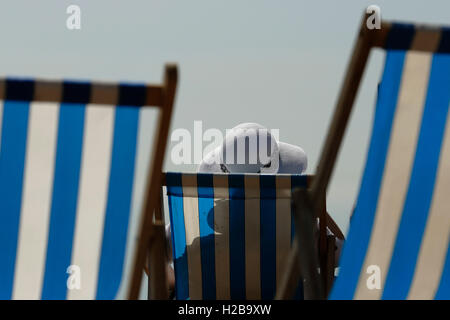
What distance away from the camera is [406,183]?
2379 mm

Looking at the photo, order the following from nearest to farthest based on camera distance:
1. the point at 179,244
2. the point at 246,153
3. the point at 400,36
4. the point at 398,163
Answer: the point at 400,36, the point at 398,163, the point at 179,244, the point at 246,153

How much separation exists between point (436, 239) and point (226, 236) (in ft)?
4.63

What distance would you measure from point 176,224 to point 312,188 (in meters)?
1.51

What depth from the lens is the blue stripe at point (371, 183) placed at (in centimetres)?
231

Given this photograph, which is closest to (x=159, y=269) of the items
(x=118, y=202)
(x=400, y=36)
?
(x=118, y=202)

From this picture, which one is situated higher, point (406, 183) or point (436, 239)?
point (406, 183)

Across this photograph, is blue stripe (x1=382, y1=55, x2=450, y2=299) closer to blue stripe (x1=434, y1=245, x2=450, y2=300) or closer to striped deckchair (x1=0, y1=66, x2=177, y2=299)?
blue stripe (x1=434, y1=245, x2=450, y2=300)

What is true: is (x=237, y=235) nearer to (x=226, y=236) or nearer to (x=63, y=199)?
(x=226, y=236)

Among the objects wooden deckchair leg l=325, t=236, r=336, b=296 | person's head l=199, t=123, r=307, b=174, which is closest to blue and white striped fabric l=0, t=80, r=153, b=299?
wooden deckchair leg l=325, t=236, r=336, b=296

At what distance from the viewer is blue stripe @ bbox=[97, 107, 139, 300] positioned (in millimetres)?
2402

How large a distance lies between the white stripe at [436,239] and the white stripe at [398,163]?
87mm

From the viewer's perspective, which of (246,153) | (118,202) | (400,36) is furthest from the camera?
(246,153)

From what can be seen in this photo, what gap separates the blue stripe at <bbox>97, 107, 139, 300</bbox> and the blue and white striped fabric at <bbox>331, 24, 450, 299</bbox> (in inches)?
23.3

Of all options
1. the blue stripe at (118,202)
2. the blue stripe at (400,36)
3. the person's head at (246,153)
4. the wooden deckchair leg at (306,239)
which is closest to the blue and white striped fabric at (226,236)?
the person's head at (246,153)
